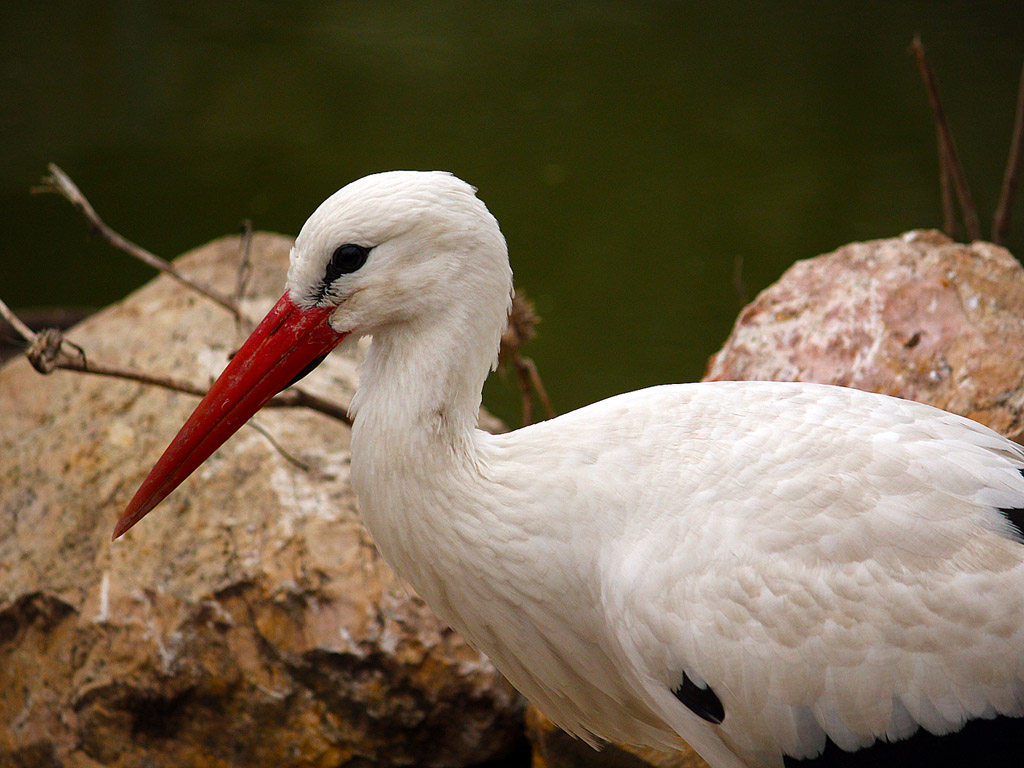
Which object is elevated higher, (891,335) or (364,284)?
(364,284)

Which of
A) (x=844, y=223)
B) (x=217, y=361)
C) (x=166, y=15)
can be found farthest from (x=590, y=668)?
(x=166, y=15)

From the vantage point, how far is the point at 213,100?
7664 millimetres

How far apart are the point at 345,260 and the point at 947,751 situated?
1265 mm

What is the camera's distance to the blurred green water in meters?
6.20

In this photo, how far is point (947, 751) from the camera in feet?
5.31

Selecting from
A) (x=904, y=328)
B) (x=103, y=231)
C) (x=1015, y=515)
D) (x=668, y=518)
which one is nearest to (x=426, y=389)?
(x=668, y=518)

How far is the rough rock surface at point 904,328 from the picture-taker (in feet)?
7.61

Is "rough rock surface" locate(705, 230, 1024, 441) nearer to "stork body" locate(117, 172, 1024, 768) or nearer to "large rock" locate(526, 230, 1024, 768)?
"large rock" locate(526, 230, 1024, 768)

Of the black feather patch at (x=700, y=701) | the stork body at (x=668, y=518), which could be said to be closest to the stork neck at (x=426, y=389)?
the stork body at (x=668, y=518)

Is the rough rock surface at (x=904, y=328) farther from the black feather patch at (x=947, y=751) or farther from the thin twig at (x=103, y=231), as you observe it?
the thin twig at (x=103, y=231)

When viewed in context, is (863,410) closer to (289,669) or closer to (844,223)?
(289,669)

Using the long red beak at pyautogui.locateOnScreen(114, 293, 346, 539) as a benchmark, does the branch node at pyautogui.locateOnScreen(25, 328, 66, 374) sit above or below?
below

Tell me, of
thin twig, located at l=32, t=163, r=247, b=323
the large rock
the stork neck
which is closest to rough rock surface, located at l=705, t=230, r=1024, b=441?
the large rock

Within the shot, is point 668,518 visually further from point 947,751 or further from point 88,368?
point 88,368
